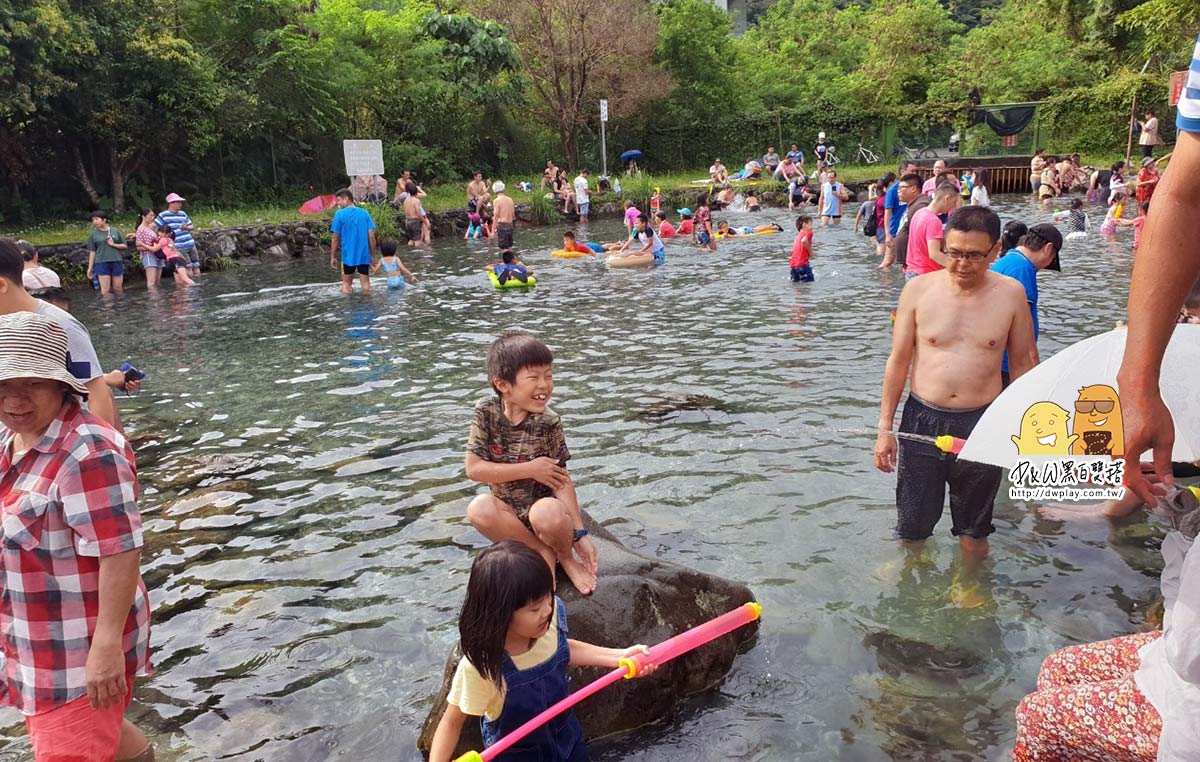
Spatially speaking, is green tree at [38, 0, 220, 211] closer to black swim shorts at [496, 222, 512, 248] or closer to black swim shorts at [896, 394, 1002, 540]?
black swim shorts at [496, 222, 512, 248]

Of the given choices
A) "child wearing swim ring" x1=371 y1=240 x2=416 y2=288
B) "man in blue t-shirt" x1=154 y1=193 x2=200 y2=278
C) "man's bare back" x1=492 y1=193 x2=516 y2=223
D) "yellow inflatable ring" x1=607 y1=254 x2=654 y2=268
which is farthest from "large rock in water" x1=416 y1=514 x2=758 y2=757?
"man's bare back" x1=492 y1=193 x2=516 y2=223

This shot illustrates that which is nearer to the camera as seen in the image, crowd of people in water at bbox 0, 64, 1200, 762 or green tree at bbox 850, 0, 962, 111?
crowd of people in water at bbox 0, 64, 1200, 762

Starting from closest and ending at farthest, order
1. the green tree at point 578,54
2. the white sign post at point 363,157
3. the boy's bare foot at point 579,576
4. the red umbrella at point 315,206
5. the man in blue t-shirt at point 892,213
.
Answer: the boy's bare foot at point 579,576
the man in blue t-shirt at point 892,213
the white sign post at point 363,157
the red umbrella at point 315,206
the green tree at point 578,54

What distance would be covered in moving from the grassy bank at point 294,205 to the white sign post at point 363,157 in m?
2.23

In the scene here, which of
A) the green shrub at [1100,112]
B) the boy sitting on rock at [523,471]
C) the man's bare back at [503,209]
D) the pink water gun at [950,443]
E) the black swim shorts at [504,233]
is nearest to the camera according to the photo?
the boy sitting on rock at [523,471]

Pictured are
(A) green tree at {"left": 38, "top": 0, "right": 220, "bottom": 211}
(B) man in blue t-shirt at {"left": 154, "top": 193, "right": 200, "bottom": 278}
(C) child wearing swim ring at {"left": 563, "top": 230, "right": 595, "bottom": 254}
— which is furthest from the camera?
(A) green tree at {"left": 38, "top": 0, "right": 220, "bottom": 211}

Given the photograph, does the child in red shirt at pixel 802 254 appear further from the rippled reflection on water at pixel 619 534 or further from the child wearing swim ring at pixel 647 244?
the child wearing swim ring at pixel 647 244

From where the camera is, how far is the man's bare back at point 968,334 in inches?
182

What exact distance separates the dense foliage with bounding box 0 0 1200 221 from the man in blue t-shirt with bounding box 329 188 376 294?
35.7 feet

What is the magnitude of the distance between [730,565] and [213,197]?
1095 inches

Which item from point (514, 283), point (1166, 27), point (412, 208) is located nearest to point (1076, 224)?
point (514, 283)

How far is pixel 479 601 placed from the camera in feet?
9.26

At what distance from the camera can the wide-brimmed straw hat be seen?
2799 mm

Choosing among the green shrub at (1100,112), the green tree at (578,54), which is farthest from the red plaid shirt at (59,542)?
the green shrub at (1100,112)
